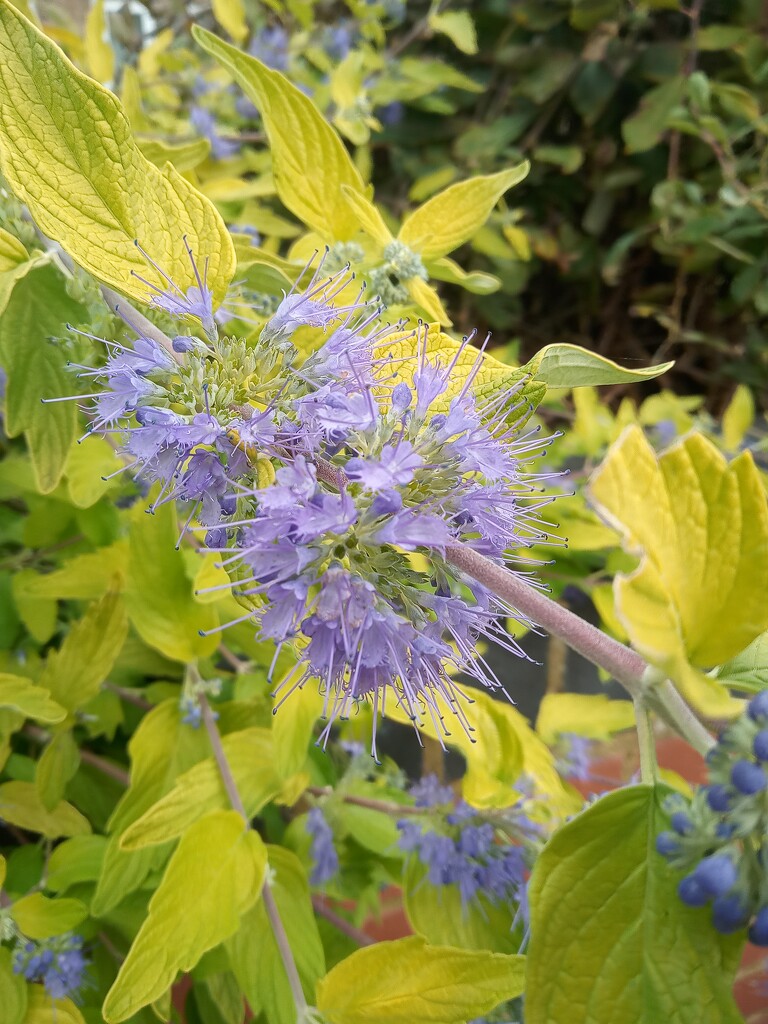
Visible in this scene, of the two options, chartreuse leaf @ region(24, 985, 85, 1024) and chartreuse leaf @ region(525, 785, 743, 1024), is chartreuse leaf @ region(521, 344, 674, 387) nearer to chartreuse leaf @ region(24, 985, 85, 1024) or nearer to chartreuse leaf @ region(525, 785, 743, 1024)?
chartreuse leaf @ region(525, 785, 743, 1024)

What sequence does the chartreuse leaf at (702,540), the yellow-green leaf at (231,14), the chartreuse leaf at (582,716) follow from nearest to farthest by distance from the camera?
the chartreuse leaf at (702,540) → the chartreuse leaf at (582,716) → the yellow-green leaf at (231,14)

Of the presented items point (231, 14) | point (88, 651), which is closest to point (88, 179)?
point (88, 651)

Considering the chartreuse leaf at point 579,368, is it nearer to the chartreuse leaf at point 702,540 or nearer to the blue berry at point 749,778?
the chartreuse leaf at point 702,540

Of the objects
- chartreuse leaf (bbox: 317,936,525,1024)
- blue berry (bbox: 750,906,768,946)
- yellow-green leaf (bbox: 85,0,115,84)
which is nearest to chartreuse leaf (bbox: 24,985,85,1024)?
chartreuse leaf (bbox: 317,936,525,1024)

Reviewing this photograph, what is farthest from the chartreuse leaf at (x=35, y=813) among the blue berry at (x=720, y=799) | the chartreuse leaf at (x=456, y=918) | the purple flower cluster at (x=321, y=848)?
the blue berry at (x=720, y=799)

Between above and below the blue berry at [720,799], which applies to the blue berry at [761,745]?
above

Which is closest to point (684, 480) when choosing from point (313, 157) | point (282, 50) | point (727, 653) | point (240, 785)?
point (727, 653)
